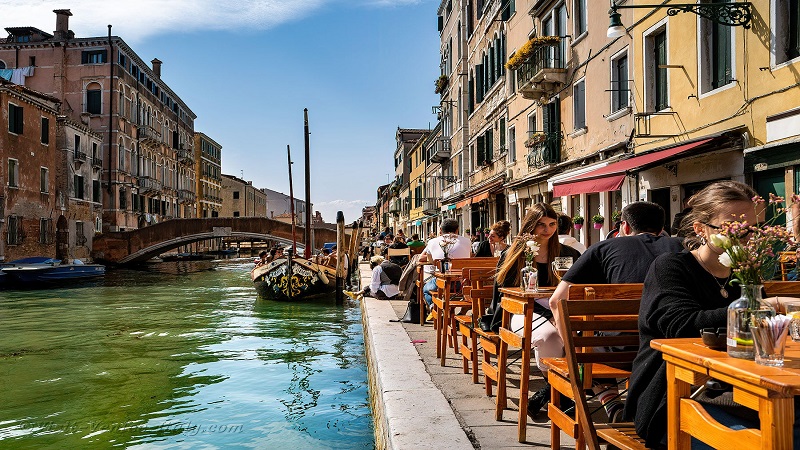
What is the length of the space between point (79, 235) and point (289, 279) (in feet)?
65.9

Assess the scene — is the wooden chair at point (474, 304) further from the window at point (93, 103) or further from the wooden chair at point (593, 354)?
the window at point (93, 103)

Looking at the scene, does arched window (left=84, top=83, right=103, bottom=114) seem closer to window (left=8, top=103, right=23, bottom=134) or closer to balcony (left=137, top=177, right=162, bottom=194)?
balcony (left=137, top=177, right=162, bottom=194)

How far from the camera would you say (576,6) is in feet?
47.9

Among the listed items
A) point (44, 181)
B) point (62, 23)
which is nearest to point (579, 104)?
point (44, 181)

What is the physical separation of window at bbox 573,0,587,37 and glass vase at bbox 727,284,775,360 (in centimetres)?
1344

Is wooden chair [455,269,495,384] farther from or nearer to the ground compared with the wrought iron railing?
nearer to the ground

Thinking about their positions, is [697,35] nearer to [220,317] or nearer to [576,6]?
[576,6]

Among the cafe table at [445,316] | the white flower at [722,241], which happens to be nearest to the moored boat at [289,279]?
the cafe table at [445,316]

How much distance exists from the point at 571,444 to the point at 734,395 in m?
1.81

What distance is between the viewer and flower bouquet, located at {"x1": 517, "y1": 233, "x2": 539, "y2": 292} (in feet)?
13.5

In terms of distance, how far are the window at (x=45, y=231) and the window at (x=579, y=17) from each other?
80.6 ft

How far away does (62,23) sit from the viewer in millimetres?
40812

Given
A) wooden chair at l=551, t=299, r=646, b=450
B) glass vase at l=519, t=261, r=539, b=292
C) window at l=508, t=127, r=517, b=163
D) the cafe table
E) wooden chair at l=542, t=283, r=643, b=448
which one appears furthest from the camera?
window at l=508, t=127, r=517, b=163

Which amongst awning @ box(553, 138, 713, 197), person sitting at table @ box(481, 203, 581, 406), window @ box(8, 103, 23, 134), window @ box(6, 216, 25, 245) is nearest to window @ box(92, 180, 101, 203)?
window @ box(6, 216, 25, 245)
